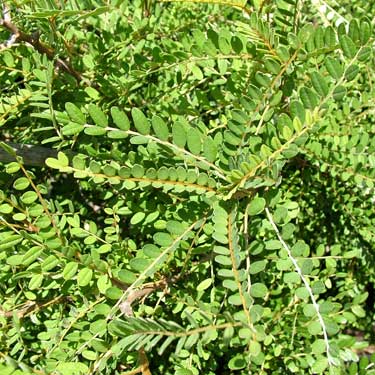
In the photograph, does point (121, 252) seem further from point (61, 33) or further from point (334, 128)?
point (334, 128)

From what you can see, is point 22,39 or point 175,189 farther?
point 22,39

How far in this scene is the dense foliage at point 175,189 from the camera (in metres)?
0.82

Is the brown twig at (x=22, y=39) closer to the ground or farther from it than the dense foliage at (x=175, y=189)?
farther from it

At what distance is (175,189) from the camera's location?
0.87 meters

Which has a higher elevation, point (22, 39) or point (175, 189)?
point (22, 39)

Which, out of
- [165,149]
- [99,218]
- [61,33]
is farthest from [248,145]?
[99,218]

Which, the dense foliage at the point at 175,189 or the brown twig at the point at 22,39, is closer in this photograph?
the dense foliage at the point at 175,189

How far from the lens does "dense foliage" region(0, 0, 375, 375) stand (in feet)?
2.70

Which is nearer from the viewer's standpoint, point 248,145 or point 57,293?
point 248,145

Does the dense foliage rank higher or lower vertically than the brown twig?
lower

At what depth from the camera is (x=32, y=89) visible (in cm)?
108

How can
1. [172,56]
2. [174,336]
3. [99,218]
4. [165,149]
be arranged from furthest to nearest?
[99,218], [172,56], [165,149], [174,336]

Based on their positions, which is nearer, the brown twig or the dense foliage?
the dense foliage

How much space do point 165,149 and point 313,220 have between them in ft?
2.44
